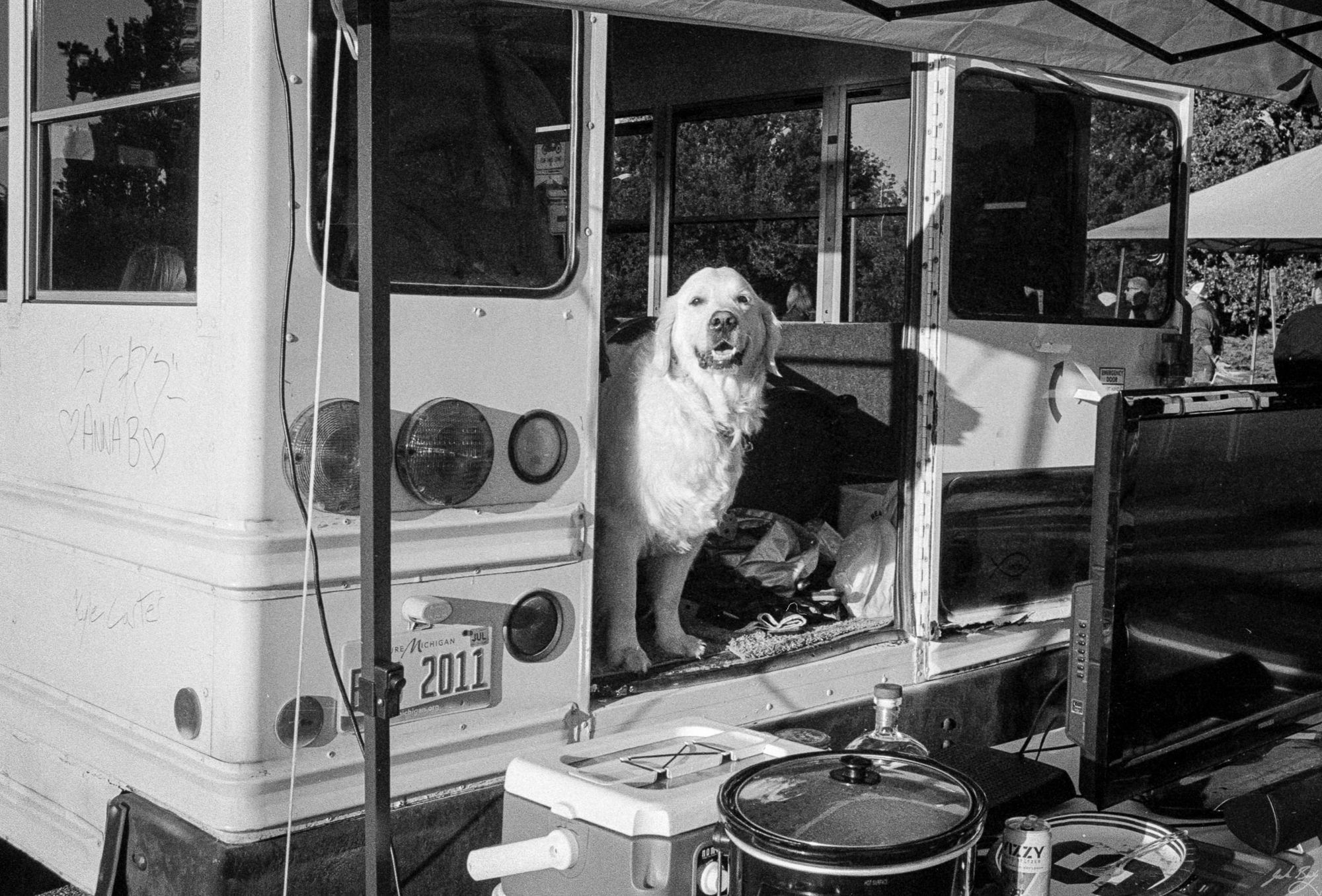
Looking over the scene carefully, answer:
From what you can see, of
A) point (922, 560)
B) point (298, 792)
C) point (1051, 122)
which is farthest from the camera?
point (1051, 122)

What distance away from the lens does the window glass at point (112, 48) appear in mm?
2660

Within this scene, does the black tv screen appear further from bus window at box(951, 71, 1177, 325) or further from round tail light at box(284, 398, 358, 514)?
round tail light at box(284, 398, 358, 514)

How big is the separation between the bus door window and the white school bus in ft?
2.95

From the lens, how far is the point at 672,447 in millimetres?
3951

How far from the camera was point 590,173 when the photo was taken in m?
2.98

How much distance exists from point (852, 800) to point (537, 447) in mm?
1159

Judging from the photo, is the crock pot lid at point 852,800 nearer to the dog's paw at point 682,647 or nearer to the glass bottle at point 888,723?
the glass bottle at point 888,723

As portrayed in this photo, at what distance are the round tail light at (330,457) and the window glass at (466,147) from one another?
27 centimetres

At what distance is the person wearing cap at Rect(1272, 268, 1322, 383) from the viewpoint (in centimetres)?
355

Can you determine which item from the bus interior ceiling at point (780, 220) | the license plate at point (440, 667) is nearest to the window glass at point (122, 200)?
the license plate at point (440, 667)

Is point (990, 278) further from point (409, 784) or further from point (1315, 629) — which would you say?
point (409, 784)

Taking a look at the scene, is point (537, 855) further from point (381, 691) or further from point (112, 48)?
point (112, 48)

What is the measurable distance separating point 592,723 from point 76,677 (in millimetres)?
1205

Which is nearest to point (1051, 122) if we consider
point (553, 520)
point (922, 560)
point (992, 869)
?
point (922, 560)
